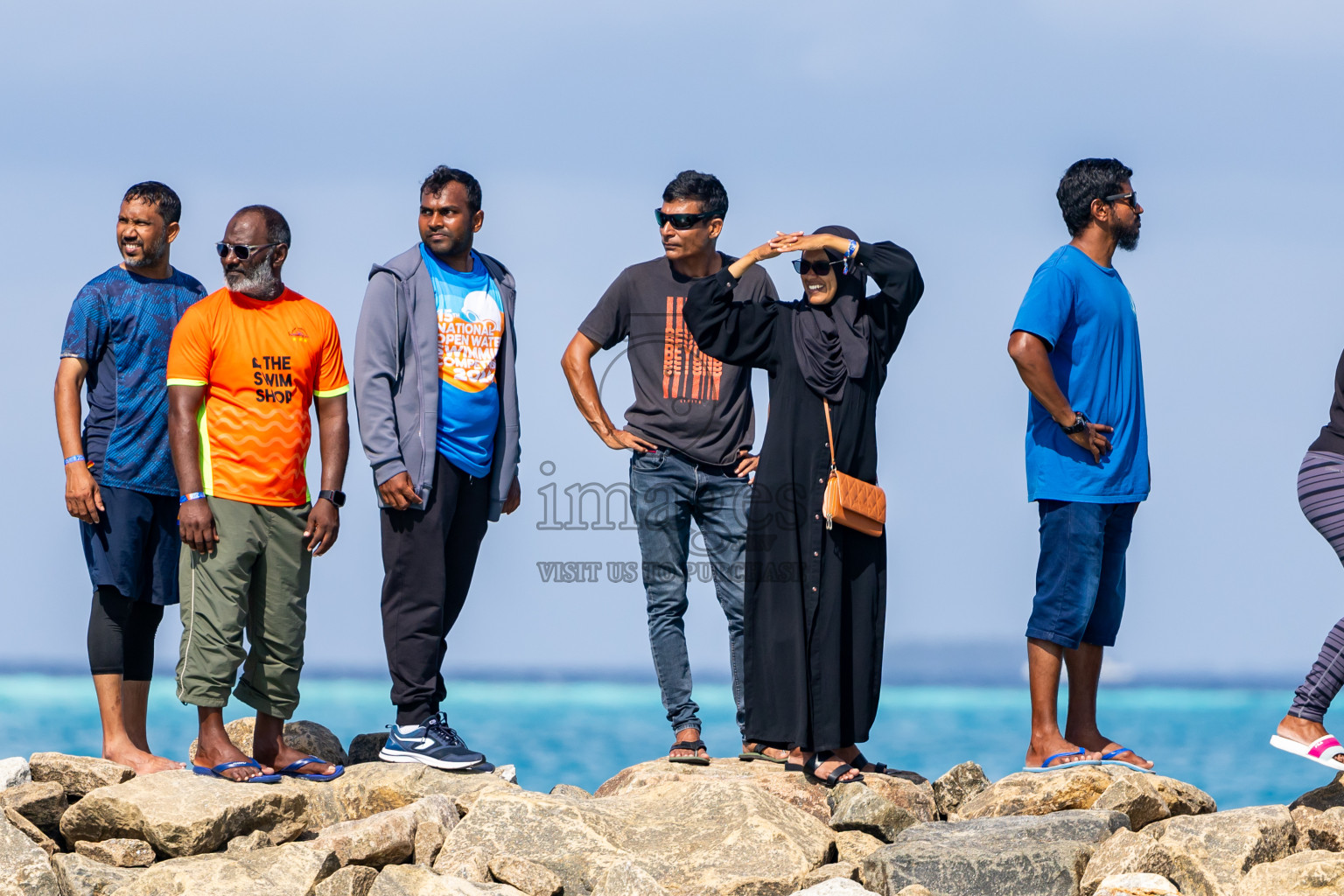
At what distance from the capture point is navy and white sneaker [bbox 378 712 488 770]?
5.71 m

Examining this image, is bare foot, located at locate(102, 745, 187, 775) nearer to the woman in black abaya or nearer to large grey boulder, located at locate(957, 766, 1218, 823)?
the woman in black abaya

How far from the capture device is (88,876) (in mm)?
4832

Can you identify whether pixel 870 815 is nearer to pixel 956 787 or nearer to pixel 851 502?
pixel 956 787

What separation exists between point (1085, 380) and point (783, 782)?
6.32 ft

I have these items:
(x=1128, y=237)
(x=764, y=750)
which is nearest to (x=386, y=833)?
(x=764, y=750)

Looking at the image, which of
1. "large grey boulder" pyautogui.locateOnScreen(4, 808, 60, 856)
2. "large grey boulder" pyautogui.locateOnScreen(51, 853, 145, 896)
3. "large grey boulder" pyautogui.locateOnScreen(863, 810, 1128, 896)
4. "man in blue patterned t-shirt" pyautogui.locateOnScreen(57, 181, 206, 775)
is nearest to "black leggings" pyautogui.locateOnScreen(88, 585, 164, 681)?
"man in blue patterned t-shirt" pyautogui.locateOnScreen(57, 181, 206, 775)

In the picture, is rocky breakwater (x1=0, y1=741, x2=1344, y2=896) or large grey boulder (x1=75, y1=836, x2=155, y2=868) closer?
rocky breakwater (x1=0, y1=741, x2=1344, y2=896)

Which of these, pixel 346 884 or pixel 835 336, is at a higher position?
pixel 835 336

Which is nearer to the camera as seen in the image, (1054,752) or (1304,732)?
(1304,732)

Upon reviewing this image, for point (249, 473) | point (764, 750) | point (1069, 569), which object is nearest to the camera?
point (249, 473)

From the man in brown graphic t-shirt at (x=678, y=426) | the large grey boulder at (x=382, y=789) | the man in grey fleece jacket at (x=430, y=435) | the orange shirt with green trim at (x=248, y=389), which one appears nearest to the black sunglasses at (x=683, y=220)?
the man in brown graphic t-shirt at (x=678, y=426)

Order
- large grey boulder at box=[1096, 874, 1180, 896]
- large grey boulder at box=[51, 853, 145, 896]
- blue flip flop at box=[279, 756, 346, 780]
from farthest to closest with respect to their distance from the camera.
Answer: blue flip flop at box=[279, 756, 346, 780] → large grey boulder at box=[51, 853, 145, 896] → large grey boulder at box=[1096, 874, 1180, 896]

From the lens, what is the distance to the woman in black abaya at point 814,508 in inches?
213

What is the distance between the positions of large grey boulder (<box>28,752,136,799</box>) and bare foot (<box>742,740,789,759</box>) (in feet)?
7.79
